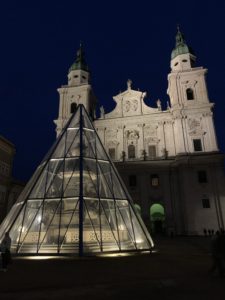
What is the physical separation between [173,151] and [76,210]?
71.7 ft

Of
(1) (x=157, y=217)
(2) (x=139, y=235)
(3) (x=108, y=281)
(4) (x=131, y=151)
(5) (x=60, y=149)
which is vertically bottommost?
(3) (x=108, y=281)

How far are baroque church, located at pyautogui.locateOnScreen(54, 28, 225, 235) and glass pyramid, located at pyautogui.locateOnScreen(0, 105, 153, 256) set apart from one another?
621 inches

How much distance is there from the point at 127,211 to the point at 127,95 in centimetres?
2534

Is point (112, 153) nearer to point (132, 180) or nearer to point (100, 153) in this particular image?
point (132, 180)

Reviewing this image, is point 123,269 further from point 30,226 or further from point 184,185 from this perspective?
point 184,185

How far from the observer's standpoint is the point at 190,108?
3212 centimetres

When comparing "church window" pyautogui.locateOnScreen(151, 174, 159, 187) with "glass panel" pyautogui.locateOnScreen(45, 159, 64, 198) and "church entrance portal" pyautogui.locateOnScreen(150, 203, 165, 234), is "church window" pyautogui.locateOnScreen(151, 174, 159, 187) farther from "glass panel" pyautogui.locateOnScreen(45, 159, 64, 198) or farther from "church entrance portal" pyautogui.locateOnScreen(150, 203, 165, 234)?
"glass panel" pyautogui.locateOnScreen(45, 159, 64, 198)

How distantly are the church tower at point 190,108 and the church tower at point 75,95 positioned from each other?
42.6 feet

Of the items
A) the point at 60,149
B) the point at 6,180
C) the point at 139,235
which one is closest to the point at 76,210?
the point at 139,235

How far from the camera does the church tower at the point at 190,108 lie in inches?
1203

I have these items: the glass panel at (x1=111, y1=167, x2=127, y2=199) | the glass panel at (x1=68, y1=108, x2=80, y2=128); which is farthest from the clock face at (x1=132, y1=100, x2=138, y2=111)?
the glass panel at (x1=111, y1=167, x2=127, y2=199)

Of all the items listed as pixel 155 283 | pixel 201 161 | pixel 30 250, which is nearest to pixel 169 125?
pixel 201 161

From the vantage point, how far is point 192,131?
103 ft

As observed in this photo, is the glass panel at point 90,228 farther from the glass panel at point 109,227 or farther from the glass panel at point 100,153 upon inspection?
the glass panel at point 100,153
